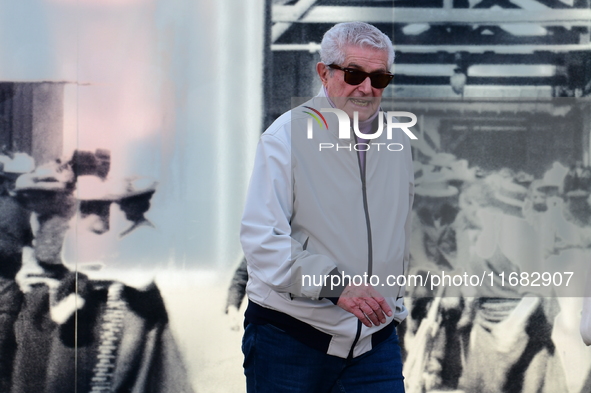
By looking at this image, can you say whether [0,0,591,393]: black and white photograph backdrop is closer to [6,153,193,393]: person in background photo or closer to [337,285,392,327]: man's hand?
[6,153,193,393]: person in background photo

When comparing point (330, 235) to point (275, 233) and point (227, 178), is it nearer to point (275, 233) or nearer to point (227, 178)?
point (275, 233)

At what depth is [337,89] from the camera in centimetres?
245

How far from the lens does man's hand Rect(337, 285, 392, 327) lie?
2.10 m

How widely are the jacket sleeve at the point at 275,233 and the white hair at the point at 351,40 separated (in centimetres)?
37

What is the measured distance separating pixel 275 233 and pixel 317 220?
0.50 ft

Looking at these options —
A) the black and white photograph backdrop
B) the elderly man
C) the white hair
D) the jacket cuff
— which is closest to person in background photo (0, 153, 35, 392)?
the black and white photograph backdrop

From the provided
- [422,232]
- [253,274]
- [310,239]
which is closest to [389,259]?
[310,239]

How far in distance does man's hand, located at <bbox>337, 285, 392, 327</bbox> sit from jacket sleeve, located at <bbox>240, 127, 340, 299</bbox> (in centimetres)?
8

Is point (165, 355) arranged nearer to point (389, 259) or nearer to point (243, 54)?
point (243, 54)

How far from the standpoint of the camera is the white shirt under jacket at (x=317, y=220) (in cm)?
221

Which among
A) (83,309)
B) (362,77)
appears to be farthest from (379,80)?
(83,309)

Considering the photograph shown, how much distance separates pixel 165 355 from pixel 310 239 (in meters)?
2.15

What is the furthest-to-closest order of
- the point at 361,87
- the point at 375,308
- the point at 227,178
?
the point at 227,178
the point at 361,87
the point at 375,308

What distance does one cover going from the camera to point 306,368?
2305 millimetres
